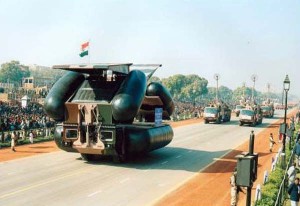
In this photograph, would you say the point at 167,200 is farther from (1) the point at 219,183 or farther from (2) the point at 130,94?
(2) the point at 130,94

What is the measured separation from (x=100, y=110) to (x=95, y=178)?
4.16m

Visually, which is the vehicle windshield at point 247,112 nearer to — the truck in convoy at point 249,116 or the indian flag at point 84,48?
the truck in convoy at point 249,116

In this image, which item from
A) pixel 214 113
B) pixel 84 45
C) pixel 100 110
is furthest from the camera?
pixel 214 113

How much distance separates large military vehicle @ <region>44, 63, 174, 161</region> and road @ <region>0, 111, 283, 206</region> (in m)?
1.16

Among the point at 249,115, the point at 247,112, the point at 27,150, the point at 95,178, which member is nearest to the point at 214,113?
the point at 247,112

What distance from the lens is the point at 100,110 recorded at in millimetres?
22391

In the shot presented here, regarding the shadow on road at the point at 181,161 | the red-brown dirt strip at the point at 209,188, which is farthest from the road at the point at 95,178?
the red-brown dirt strip at the point at 209,188

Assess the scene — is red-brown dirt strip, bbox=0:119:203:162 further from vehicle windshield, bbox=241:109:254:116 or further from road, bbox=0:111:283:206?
vehicle windshield, bbox=241:109:254:116

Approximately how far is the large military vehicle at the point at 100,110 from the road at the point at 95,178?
1155 millimetres

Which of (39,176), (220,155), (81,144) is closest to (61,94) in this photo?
(81,144)

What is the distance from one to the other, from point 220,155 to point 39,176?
14003 mm

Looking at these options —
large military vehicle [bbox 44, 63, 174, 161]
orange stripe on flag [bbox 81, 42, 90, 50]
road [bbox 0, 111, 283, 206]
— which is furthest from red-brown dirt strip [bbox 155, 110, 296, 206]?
orange stripe on flag [bbox 81, 42, 90, 50]

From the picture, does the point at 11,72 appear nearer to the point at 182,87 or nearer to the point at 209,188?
the point at 182,87

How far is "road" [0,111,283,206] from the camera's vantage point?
16.2 metres
